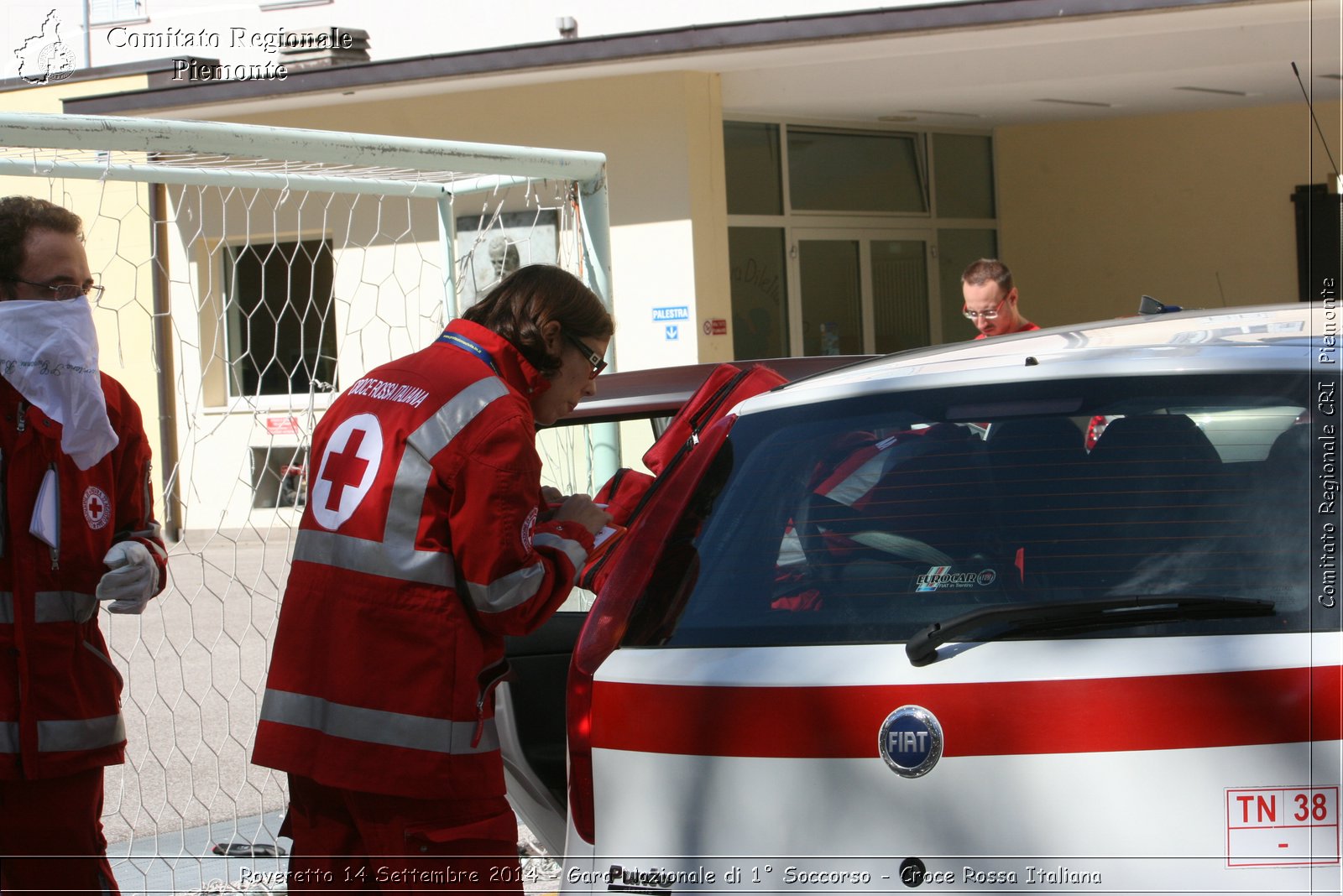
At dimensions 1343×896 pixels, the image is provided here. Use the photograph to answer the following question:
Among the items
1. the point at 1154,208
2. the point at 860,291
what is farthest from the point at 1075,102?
the point at 860,291

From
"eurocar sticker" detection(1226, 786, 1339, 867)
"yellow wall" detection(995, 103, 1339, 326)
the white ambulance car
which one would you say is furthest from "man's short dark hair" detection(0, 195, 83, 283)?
"yellow wall" detection(995, 103, 1339, 326)

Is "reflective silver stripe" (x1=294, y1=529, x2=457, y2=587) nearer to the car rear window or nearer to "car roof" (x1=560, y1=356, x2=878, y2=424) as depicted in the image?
the car rear window

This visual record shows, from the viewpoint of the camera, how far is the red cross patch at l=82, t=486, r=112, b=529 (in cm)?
292

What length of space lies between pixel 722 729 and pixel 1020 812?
1.51 ft

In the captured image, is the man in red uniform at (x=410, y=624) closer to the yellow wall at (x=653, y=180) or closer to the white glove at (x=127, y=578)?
the white glove at (x=127, y=578)

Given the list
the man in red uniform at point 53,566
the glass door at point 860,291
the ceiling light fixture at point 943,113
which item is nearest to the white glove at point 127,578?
the man in red uniform at point 53,566

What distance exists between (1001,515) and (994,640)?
0.80ft

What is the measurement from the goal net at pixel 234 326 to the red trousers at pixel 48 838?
2.97ft

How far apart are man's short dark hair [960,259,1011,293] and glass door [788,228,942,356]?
7357mm

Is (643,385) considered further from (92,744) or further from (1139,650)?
(1139,650)

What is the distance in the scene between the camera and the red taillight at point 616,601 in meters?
2.25

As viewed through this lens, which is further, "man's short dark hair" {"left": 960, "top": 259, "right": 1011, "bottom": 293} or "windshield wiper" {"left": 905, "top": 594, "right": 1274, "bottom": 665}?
"man's short dark hair" {"left": 960, "top": 259, "right": 1011, "bottom": 293}

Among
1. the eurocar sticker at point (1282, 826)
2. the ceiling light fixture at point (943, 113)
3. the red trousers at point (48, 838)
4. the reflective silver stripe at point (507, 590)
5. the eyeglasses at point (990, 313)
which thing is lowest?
the red trousers at point (48, 838)

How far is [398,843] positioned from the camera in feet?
8.20
